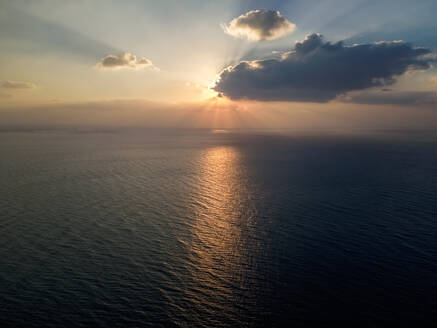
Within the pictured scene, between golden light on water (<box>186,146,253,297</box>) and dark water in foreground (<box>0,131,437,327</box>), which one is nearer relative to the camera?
dark water in foreground (<box>0,131,437,327</box>)

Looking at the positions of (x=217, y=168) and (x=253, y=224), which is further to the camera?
(x=217, y=168)

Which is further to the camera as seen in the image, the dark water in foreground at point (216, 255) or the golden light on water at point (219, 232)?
the golden light on water at point (219, 232)

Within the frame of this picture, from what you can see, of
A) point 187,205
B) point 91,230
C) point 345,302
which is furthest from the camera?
point 187,205

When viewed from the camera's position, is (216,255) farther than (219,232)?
No

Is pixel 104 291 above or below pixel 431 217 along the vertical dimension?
below

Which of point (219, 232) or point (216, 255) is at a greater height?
point (219, 232)

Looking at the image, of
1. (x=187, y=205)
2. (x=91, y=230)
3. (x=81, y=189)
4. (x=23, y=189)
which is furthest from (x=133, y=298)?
(x=23, y=189)

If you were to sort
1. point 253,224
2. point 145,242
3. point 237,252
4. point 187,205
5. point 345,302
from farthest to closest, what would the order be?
point 187,205 → point 253,224 → point 145,242 → point 237,252 → point 345,302

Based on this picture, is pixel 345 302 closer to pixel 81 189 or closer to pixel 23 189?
pixel 81 189
